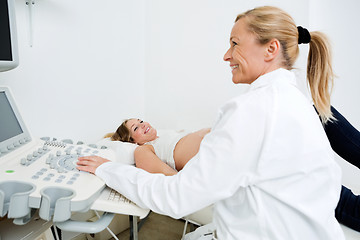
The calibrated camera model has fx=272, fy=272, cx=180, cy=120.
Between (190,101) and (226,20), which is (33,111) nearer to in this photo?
(190,101)

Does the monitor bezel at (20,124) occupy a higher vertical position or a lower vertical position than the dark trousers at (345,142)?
higher

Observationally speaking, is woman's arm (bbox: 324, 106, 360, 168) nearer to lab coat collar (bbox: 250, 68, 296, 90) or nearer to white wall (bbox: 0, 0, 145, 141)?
lab coat collar (bbox: 250, 68, 296, 90)

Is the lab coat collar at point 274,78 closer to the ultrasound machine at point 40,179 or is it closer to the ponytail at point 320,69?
the ponytail at point 320,69

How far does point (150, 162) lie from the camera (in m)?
1.28

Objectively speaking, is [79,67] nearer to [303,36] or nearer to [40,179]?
[40,179]

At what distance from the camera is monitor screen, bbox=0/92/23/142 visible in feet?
3.19

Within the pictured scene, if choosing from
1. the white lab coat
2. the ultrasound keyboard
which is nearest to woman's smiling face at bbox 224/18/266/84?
the white lab coat

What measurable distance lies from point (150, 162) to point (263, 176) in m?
0.66

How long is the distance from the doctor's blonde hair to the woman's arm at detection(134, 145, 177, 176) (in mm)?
647

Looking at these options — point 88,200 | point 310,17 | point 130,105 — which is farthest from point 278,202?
point 130,105

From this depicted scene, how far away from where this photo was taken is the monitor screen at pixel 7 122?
0.97 metres

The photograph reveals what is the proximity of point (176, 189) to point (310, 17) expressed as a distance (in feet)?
4.99

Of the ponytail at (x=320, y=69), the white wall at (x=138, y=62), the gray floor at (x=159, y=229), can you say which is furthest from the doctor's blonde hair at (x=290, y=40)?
the gray floor at (x=159, y=229)

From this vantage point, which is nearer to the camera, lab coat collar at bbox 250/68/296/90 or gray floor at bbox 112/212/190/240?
lab coat collar at bbox 250/68/296/90
